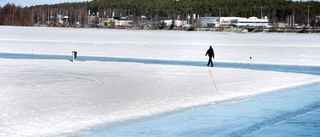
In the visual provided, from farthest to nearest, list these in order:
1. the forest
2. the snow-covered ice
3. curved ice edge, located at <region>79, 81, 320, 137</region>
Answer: the forest < the snow-covered ice < curved ice edge, located at <region>79, 81, 320, 137</region>

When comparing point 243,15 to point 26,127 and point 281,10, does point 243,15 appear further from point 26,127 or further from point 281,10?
point 26,127

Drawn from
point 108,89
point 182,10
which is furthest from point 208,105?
point 182,10

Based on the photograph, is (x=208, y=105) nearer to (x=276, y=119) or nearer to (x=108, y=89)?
(x=276, y=119)

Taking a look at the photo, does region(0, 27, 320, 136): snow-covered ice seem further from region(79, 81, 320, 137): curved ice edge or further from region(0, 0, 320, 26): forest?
region(0, 0, 320, 26): forest

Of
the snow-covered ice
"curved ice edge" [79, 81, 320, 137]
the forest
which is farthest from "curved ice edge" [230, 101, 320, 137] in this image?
the forest

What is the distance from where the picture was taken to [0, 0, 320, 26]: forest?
143m

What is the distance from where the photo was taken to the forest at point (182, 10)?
5640 inches

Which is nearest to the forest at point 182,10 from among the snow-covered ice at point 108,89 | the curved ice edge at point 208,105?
the snow-covered ice at point 108,89

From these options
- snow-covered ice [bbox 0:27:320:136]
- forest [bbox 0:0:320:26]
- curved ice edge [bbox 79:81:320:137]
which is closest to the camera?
curved ice edge [bbox 79:81:320:137]

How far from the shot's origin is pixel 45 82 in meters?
21.1

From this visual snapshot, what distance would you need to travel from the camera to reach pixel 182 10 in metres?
175

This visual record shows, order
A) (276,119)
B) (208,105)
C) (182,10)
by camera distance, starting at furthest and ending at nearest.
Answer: (182,10) → (208,105) → (276,119)

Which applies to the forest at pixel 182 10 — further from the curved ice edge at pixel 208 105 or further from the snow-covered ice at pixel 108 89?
the curved ice edge at pixel 208 105

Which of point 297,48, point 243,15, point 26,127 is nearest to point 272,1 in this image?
point 243,15
